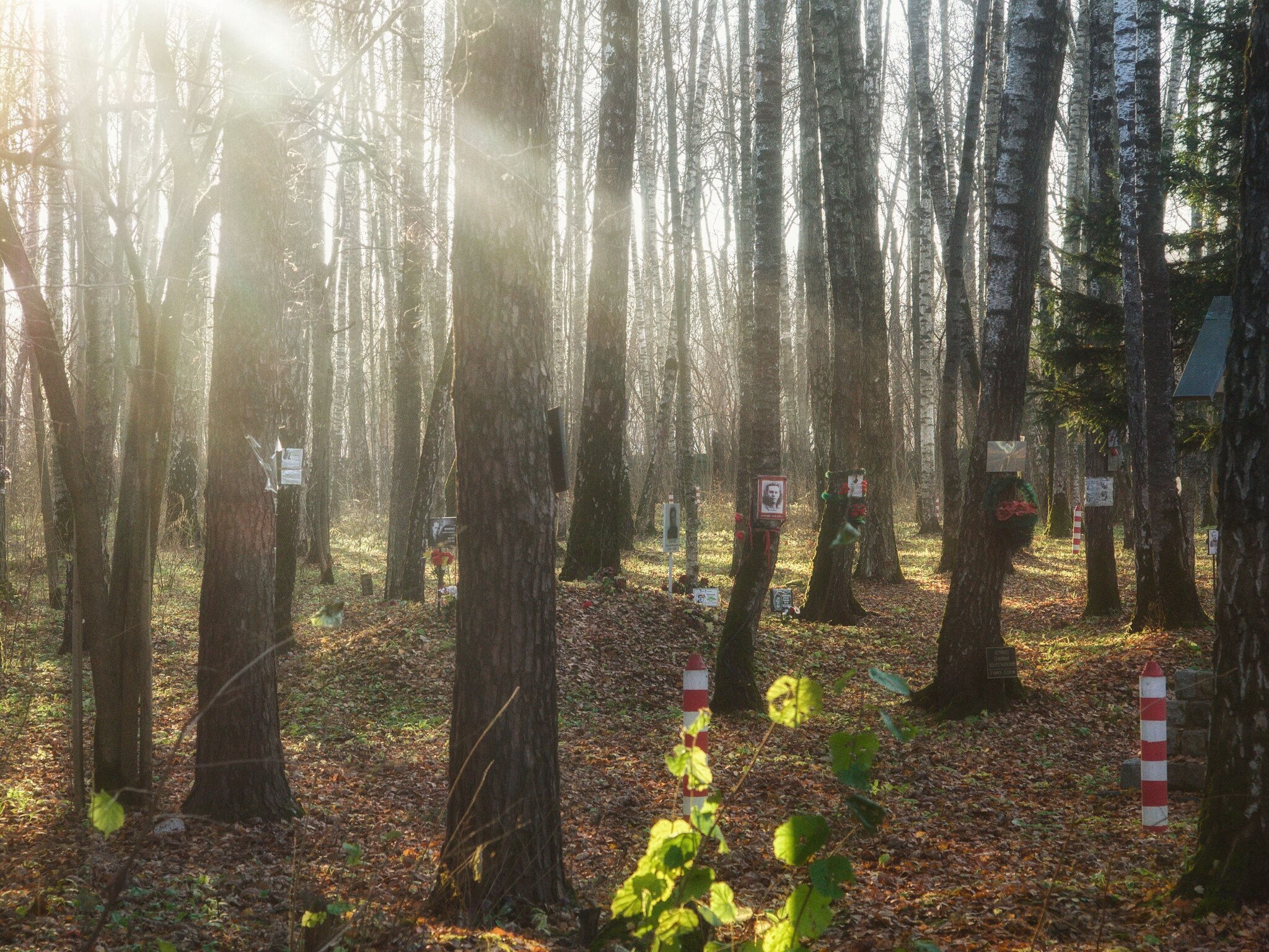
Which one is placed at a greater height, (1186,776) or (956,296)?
(956,296)

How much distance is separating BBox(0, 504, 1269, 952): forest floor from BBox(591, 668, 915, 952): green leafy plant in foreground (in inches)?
13.8

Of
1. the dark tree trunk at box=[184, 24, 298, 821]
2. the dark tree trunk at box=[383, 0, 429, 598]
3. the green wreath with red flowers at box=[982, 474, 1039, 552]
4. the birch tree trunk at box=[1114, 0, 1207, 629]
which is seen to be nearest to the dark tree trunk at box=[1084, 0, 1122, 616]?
the birch tree trunk at box=[1114, 0, 1207, 629]

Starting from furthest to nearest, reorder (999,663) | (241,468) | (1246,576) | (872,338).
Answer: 1. (872,338)
2. (999,663)
3. (241,468)
4. (1246,576)

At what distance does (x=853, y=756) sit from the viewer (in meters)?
2.56

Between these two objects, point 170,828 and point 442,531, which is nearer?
point 170,828

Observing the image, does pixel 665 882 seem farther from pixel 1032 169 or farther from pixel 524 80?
pixel 1032 169

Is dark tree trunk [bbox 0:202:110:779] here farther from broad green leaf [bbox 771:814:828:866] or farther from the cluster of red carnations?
the cluster of red carnations

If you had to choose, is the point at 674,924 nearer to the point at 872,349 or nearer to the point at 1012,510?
the point at 1012,510

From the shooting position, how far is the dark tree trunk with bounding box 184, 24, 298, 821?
6211 mm

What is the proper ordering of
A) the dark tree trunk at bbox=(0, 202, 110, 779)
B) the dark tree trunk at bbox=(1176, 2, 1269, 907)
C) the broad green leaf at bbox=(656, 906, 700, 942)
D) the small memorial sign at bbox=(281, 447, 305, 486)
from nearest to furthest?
1. the broad green leaf at bbox=(656, 906, 700, 942)
2. the dark tree trunk at bbox=(1176, 2, 1269, 907)
3. the dark tree trunk at bbox=(0, 202, 110, 779)
4. the small memorial sign at bbox=(281, 447, 305, 486)

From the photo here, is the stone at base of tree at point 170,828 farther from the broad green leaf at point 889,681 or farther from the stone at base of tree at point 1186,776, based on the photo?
the stone at base of tree at point 1186,776

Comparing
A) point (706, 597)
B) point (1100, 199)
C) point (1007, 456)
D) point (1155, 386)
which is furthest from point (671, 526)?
point (1100, 199)

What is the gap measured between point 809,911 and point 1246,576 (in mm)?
2907

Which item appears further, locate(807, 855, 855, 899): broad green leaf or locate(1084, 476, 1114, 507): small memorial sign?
locate(1084, 476, 1114, 507): small memorial sign
